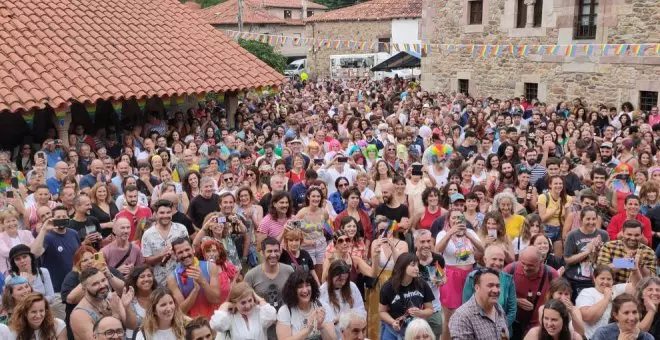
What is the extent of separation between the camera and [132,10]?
55.4 ft

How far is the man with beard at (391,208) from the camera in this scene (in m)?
8.03

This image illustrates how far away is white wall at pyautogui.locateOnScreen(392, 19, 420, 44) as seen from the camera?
3844 cm

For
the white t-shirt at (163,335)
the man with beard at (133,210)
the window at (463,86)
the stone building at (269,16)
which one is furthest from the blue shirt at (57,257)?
the stone building at (269,16)

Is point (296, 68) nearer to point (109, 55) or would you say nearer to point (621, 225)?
point (109, 55)

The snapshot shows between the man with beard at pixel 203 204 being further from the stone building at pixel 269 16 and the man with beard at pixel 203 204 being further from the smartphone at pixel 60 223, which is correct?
the stone building at pixel 269 16

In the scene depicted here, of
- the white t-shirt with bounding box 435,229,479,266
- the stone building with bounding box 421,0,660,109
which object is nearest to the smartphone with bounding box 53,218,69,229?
the white t-shirt with bounding box 435,229,479,266

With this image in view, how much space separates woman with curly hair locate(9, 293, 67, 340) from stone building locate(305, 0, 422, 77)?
33783 mm

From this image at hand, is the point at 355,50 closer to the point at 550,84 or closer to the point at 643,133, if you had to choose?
the point at 550,84

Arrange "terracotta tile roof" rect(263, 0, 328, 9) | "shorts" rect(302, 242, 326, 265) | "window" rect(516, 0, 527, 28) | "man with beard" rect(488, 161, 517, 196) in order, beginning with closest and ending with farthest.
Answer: "shorts" rect(302, 242, 326, 265) < "man with beard" rect(488, 161, 517, 196) < "window" rect(516, 0, 527, 28) < "terracotta tile roof" rect(263, 0, 328, 9)

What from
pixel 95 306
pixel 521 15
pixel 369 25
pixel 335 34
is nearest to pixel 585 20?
pixel 521 15

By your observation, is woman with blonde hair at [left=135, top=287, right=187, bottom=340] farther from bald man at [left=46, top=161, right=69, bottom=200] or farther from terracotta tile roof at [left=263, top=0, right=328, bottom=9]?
terracotta tile roof at [left=263, top=0, right=328, bottom=9]

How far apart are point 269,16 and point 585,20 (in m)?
30.4

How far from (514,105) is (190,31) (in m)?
8.46

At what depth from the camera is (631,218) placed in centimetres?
734
